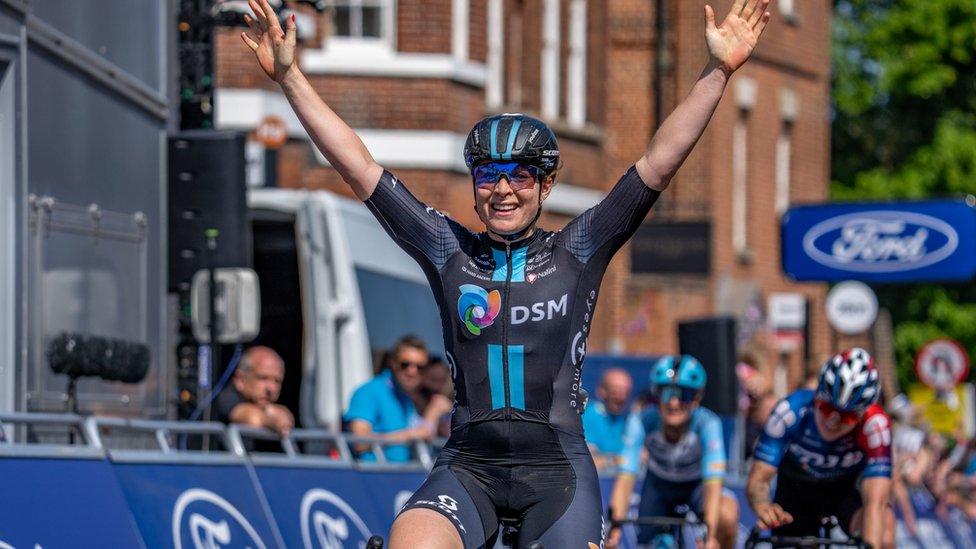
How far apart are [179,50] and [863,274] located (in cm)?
1321

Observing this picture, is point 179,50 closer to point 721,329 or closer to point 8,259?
point 8,259

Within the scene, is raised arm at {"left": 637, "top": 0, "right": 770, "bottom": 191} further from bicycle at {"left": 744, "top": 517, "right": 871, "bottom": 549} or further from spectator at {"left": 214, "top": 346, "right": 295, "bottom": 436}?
spectator at {"left": 214, "top": 346, "right": 295, "bottom": 436}

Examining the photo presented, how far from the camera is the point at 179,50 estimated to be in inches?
558

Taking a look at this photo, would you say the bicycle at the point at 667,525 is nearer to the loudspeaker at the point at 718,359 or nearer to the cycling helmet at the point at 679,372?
the cycling helmet at the point at 679,372

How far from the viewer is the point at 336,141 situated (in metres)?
6.87

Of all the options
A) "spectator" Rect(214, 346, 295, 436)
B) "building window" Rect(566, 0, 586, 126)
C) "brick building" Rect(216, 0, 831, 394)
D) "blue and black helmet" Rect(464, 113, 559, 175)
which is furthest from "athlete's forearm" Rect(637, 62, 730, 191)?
"building window" Rect(566, 0, 586, 126)

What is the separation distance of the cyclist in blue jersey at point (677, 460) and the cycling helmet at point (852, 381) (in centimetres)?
178

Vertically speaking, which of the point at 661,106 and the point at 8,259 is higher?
the point at 661,106

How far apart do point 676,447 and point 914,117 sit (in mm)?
41991

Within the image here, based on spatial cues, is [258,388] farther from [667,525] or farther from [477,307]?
[477,307]

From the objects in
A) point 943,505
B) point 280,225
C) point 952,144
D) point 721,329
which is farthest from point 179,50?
point 952,144

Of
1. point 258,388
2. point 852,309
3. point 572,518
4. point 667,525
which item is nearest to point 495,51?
point 852,309

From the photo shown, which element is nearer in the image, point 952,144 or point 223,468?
point 223,468

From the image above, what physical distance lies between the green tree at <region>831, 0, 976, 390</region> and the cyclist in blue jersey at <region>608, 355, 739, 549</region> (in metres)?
37.3
